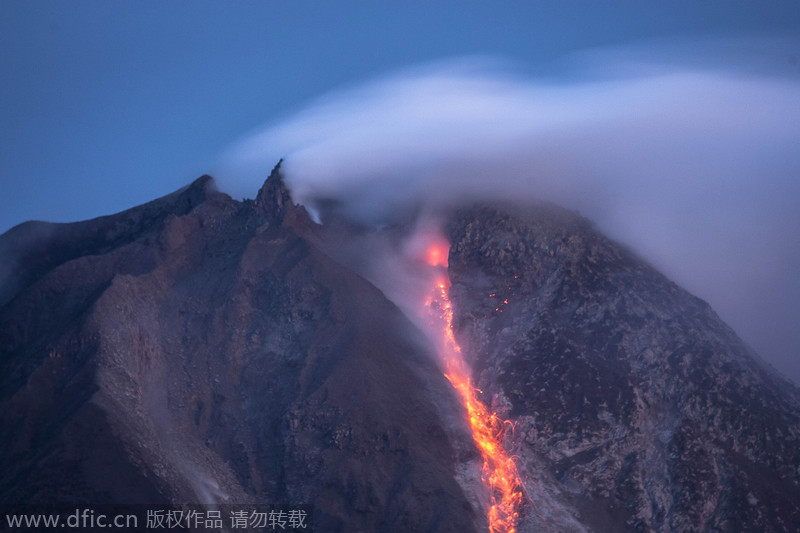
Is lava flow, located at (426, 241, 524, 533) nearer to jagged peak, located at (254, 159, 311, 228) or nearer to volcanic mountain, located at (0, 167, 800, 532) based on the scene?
volcanic mountain, located at (0, 167, 800, 532)

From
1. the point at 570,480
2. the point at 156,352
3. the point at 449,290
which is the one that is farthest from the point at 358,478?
the point at 449,290

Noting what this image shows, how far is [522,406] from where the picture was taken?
280 ft

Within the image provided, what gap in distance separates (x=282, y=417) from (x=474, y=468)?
19.8 meters

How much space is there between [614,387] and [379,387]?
82.1ft

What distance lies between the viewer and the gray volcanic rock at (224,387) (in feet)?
220

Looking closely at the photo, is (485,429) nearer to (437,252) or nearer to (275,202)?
(437,252)

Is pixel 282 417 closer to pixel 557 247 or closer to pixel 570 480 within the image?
pixel 570 480

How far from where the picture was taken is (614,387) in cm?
8481

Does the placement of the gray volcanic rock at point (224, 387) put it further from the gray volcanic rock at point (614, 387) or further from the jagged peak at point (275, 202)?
the gray volcanic rock at point (614, 387)

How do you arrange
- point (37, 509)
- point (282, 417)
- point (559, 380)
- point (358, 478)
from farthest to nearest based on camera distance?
point (559, 380), point (282, 417), point (358, 478), point (37, 509)

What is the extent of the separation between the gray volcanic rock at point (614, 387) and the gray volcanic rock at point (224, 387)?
9300 mm

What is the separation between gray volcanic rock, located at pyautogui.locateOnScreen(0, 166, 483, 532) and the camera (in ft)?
220

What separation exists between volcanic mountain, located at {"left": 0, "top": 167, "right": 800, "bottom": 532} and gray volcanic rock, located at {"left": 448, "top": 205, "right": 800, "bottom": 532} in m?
0.23

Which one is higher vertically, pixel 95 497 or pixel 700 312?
pixel 700 312
